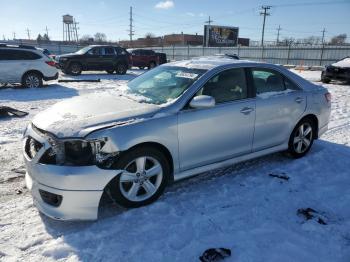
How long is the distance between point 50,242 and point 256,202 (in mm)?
2320

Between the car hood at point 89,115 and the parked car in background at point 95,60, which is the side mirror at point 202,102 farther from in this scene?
the parked car in background at point 95,60

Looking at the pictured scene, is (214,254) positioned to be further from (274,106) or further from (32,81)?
(32,81)

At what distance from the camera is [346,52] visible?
96.0ft

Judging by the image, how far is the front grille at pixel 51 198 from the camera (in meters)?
3.23

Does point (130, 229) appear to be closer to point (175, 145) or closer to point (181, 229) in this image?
point (181, 229)

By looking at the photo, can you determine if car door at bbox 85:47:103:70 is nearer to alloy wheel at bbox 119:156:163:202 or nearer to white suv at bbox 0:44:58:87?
white suv at bbox 0:44:58:87

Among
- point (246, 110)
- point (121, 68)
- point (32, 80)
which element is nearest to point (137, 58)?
point (121, 68)

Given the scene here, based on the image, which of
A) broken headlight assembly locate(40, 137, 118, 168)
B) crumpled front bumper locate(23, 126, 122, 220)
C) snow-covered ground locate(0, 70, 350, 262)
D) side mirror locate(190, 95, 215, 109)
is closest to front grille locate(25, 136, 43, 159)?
crumpled front bumper locate(23, 126, 122, 220)

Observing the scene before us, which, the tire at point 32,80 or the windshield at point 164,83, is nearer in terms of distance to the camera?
the windshield at point 164,83

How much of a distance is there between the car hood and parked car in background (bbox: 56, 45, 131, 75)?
16.0m

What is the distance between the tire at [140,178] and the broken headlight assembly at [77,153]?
209 mm

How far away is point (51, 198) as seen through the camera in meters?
3.31

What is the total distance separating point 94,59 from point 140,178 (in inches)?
693

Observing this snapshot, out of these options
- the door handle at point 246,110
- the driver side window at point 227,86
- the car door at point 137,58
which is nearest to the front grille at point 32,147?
the driver side window at point 227,86
